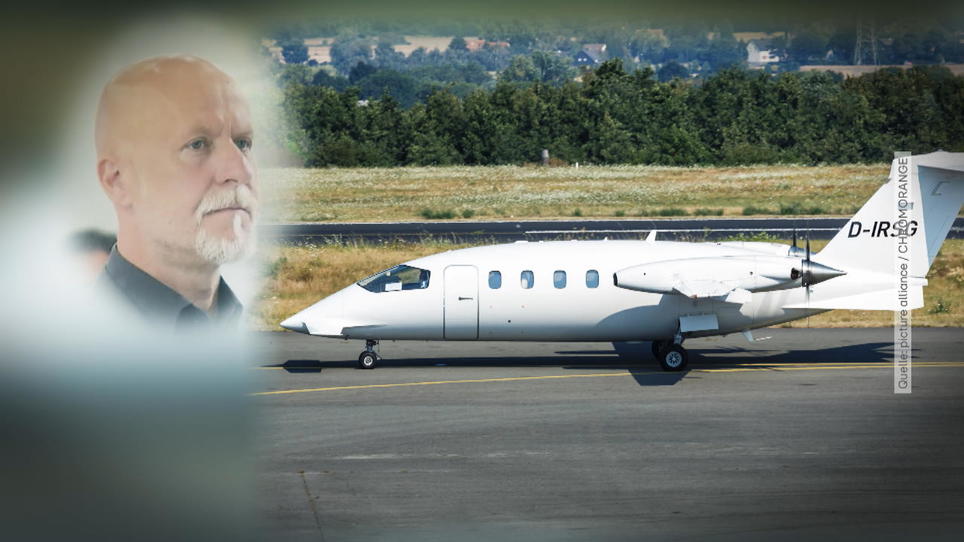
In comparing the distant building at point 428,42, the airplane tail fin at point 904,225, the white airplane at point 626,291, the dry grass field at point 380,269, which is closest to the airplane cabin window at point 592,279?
the white airplane at point 626,291

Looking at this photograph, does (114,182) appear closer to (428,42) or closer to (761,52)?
(428,42)

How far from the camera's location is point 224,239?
726cm

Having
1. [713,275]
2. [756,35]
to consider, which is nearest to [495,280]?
[713,275]

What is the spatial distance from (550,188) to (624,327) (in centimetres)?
3548

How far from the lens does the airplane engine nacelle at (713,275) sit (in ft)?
69.5

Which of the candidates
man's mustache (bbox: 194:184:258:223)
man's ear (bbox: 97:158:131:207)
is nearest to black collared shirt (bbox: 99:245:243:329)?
man's ear (bbox: 97:158:131:207)

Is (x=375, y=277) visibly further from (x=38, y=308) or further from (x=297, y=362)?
(x=38, y=308)

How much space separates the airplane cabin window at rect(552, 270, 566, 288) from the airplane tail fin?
16.3ft

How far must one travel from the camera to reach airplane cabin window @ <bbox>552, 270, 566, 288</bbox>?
71.4 ft

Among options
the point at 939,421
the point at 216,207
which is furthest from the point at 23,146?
the point at 939,421

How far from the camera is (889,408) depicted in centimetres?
1805

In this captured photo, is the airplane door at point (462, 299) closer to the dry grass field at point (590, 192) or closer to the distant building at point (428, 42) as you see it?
the distant building at point (428, 42)

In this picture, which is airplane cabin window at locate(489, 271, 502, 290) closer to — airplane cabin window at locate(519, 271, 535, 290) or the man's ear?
airplane cabin window at locate(519, 271, 535, 290)

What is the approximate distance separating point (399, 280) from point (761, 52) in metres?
16.1
